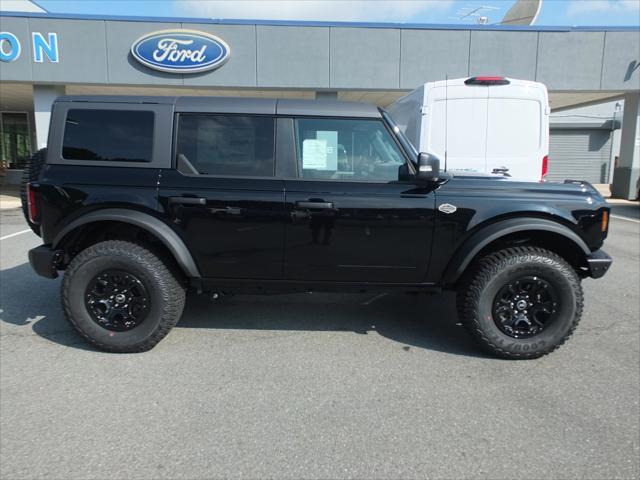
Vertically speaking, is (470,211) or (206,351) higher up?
(470,211)

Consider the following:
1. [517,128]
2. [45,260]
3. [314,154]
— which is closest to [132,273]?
[45,260]

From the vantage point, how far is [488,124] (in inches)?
253

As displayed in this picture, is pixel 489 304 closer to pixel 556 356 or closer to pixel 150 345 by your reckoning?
pixel 556 356

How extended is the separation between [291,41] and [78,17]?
5.78 m

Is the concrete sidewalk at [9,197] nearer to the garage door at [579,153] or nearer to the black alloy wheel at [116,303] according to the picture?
the black alloy wheel at [116,303]

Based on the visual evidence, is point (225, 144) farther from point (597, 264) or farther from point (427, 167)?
point (597, 264)

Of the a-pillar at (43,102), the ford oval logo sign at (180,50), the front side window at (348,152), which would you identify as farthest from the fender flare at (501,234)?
the a-pillar at (43,102)

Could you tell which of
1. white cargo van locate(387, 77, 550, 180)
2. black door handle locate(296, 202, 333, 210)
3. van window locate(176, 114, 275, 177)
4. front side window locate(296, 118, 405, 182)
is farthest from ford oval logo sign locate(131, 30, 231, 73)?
black door handle locate(296, 202, 333, 210)

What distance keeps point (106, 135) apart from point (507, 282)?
10.9ft

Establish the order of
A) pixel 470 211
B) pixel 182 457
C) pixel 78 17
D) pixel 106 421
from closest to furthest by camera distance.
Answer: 1. pixel 182 457
2. pixel 106 421
3. pixel 470 211
4. pixel 78 17

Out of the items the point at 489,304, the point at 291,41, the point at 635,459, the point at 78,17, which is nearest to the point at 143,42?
the point at 78,17

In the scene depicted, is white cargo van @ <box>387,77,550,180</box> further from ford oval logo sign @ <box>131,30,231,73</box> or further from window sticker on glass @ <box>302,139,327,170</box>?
ford oval logo sign @ <box>131,30,231,73</box>

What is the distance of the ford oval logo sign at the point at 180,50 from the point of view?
42.4 ft

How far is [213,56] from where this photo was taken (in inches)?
512
